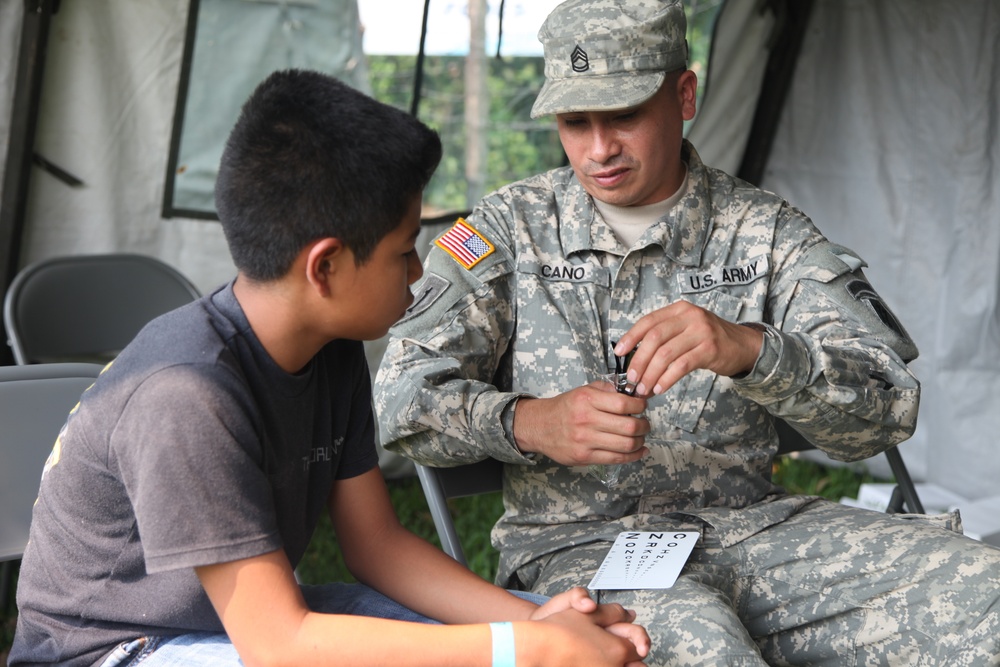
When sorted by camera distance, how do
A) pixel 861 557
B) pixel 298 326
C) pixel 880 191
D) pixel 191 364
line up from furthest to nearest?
pixel 880 191, pixel 861 557, pixel 298 326, pixel 191 364

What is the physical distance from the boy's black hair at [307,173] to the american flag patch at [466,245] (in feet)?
2.83

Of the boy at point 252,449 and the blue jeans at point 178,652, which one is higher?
the boy at point 252,449

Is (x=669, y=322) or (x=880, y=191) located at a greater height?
(x=880, y=191)

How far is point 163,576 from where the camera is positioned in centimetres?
157

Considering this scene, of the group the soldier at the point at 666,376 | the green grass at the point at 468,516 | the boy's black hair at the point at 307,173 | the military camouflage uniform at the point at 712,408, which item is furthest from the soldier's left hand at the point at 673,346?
the green grass at the point at 468,516

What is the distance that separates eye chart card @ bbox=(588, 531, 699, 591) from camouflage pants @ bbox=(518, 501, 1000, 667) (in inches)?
0.9

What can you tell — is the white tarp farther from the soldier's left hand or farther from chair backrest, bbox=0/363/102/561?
chair backrest, bbox=0/363/102/561

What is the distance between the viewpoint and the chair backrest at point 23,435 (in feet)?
7.23

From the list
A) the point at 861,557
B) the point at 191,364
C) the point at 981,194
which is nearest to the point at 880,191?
the point at 981,194

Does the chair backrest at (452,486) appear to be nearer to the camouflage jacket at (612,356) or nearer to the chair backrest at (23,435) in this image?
the camouflage jacket at (612,356)

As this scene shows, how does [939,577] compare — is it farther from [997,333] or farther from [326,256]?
[997,333]

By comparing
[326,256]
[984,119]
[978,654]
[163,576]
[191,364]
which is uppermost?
[984,119]

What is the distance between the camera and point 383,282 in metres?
1.62

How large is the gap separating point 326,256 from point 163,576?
0.50 m
